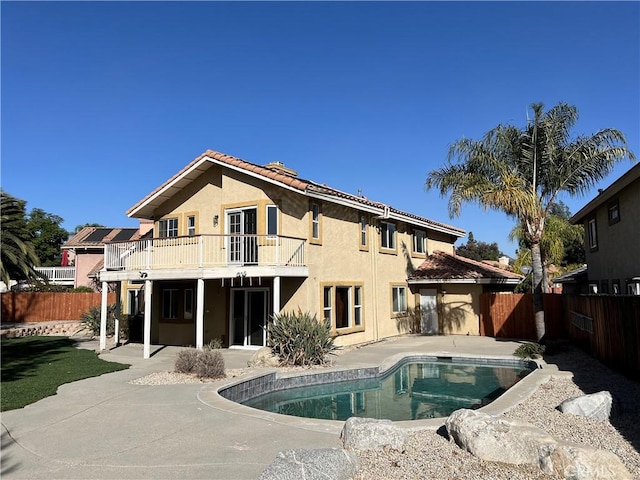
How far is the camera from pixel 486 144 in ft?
59.1

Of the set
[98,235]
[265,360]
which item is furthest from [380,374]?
[98,235]

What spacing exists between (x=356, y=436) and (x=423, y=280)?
18.2 m

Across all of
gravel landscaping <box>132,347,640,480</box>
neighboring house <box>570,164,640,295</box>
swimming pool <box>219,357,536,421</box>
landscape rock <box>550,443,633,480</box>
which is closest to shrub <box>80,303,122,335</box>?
swimming pool <box>219,357,536,421</box>

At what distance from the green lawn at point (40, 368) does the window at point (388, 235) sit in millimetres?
12724

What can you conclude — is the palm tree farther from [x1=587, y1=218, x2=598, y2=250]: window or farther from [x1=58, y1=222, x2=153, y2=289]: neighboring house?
[x1=58, y1=222, x2=153, y2=289]: neighboring house

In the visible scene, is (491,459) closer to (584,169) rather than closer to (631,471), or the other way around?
(631,471)

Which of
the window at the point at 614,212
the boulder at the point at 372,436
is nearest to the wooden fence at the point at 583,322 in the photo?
the window at the point at 614,212

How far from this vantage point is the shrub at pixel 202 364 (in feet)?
38.4

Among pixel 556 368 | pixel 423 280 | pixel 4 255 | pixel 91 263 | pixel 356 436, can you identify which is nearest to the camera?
pixel 356 436

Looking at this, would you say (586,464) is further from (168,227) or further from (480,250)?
(480,250)

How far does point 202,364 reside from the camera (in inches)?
462

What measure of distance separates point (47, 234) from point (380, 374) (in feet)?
206

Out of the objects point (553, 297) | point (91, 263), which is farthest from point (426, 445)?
point (91, 263)

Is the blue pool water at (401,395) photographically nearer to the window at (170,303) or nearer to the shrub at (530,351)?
the shrub at (530,351)
